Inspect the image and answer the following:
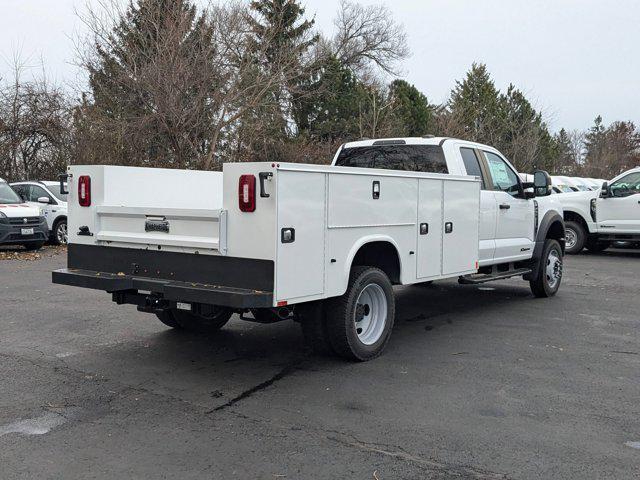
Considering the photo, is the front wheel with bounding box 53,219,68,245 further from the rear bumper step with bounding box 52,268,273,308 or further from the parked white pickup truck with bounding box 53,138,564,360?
the rear bumper step with bounding box 52,268,273,308

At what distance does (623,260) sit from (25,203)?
14.6 m

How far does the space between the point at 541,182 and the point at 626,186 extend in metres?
A: 8.09

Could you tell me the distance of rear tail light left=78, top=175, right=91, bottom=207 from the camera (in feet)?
20.4

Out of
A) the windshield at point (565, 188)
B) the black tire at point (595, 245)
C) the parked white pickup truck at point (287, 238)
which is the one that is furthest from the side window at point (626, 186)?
the windshield at point (565, 188)

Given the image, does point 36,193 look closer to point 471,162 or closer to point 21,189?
point 21,189

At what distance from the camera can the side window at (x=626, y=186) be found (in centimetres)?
1591

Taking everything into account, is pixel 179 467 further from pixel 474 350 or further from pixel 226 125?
pixel 226 125

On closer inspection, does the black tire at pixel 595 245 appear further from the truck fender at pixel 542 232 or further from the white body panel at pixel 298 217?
the white body panel at pixel 298 217

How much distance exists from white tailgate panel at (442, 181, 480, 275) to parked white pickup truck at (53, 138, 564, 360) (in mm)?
21

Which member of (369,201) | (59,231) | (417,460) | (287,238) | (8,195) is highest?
(8,195)

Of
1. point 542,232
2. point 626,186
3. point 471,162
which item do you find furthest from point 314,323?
point 626,186

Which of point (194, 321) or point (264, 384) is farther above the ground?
point (194, 321)

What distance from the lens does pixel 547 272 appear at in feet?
32.6

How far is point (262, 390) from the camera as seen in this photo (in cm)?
536
